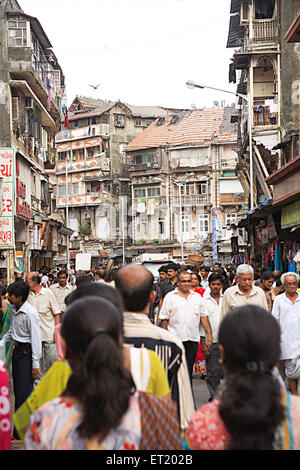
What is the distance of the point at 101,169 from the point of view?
234 ft

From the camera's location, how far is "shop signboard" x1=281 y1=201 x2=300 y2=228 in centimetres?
1649

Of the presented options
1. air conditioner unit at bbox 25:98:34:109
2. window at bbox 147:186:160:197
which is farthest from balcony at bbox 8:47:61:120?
window at bbox 147:186:160:197

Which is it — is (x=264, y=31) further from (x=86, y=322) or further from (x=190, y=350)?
(x=86, y=322)

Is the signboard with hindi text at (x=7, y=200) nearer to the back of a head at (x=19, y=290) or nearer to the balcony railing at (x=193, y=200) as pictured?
the back of a head at (x=19, y=290)

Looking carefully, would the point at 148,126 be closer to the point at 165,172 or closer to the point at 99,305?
the point at 165,172

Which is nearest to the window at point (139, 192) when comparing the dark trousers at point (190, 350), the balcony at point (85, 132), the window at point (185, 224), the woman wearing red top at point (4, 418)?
the window at point (185, 224)

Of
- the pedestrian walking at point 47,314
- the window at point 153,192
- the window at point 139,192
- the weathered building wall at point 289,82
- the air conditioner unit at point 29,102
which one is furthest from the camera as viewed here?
the window at point 139,192

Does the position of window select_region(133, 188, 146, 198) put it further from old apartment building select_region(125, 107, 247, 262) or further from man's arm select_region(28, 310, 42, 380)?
man's arm select_region(28, 310, 42, 380)

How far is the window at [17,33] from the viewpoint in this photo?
91.6 feet

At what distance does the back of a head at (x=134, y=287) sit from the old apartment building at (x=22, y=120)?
18796 mm

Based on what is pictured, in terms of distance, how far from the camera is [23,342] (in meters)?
7.56

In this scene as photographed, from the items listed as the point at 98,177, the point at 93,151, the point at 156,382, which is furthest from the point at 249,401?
the point at 93,151

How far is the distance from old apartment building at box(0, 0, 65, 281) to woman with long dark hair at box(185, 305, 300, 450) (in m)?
20.7
